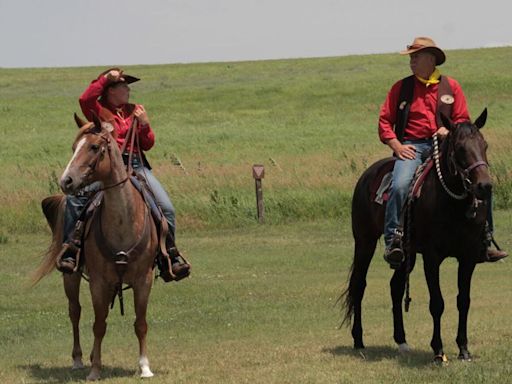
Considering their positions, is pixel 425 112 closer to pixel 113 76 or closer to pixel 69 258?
pixel 113 76

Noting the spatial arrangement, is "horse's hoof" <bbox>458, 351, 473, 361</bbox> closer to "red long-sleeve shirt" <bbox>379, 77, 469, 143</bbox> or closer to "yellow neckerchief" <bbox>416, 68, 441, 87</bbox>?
"red long-sleeve shirt" <bbox>379, 77, 469, 143</bbox>

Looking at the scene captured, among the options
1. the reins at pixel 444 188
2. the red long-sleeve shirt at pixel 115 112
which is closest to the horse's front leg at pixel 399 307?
the reins at pixel 444 188

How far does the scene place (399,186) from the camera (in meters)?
10.2

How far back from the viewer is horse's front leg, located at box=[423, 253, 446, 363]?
9.88 metres

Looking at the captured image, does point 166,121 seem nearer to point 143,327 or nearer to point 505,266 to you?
point 505,266

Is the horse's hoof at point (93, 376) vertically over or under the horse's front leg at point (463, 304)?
under

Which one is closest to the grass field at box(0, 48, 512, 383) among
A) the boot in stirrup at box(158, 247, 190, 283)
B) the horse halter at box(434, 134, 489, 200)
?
the boot in stirrup at box(158, 247, 190, 283)

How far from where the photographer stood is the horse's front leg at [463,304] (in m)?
10.0

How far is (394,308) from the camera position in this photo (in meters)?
11.3

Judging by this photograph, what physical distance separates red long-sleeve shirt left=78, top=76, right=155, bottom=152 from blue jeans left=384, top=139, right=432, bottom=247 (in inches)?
83.2

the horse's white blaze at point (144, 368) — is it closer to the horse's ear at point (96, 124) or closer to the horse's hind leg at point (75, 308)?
the horse's hind leg at point (75, 308)

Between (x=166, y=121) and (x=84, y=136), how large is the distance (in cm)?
3733

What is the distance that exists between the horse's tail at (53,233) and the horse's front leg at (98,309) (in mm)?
1183

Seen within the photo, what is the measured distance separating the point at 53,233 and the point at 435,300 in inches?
140
